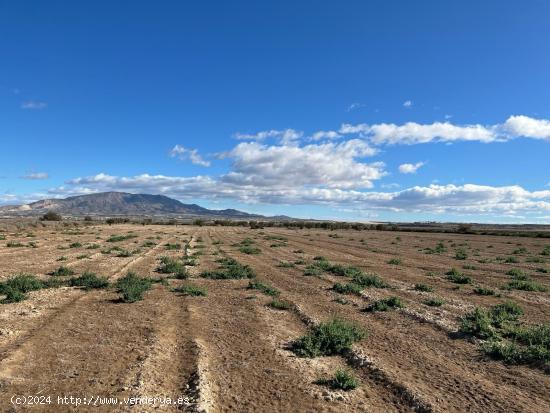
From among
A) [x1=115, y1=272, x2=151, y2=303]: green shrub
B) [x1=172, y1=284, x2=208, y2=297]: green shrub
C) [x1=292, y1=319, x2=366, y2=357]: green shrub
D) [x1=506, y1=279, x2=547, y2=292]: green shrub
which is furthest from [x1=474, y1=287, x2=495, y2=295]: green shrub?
[x1=115, y1=272, x2=151, y2=303]: green shrub

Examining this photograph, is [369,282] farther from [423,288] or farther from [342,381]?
[342,381]

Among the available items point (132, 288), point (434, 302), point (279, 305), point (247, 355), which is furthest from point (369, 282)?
point (247, 355)

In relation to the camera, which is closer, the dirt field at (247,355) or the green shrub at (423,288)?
the dirt field at (247,355)

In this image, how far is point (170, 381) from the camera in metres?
7.46

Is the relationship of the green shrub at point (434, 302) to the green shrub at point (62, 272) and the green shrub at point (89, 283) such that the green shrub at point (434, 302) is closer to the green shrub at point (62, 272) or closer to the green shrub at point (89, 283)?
the green shrub at point (89, 283)

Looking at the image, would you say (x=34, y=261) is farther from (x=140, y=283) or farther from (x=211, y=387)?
(x=211, y=387)

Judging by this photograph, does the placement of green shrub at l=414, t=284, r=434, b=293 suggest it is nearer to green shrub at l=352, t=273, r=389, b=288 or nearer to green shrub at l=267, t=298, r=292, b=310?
green shrub at l=352, t=273, r=389, b=288

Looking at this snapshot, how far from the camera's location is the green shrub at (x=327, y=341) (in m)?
9.23

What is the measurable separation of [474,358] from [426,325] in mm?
2689

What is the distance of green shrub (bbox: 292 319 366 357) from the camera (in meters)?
9.23

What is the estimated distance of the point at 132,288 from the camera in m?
15.0

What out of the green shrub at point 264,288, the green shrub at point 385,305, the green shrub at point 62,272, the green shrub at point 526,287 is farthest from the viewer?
the green shrub at point 62,272

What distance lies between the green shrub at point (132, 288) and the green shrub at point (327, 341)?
21.6ft

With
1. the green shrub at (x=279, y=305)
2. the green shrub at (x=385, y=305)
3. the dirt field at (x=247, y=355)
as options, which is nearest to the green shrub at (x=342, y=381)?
the dirt field at (x=247, y=355)
